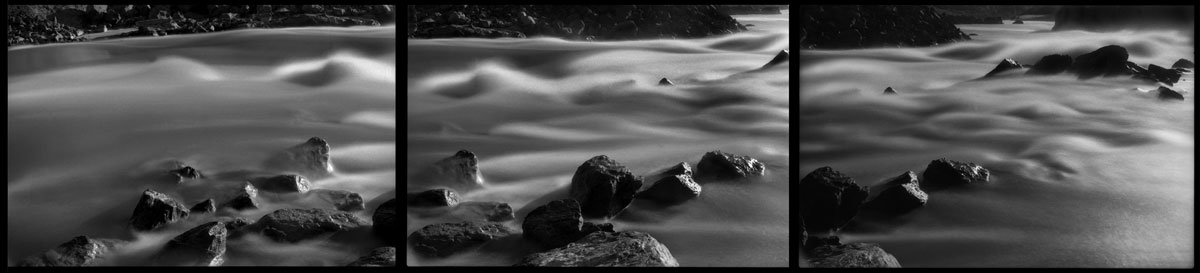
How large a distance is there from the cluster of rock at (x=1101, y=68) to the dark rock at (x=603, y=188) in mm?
1478

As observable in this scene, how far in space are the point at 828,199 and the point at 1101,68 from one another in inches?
48.0

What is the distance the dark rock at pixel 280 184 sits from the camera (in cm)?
338

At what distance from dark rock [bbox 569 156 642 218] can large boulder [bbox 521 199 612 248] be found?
41 mm

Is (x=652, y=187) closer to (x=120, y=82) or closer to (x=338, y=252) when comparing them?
(x=338, y=252)

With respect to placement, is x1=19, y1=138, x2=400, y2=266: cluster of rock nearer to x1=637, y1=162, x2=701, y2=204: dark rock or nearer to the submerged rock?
x1=637, y1=162, x2=701, y2=204: dark rock

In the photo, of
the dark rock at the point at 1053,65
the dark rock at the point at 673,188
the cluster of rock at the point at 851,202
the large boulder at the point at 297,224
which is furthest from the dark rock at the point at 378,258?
the dark rock at the point at 1053,65

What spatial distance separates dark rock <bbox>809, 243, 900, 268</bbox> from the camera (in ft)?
10.9

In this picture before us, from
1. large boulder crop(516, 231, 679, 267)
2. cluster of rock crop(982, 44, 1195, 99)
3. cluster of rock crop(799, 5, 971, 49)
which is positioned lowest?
large boulder crop(516, 231, 679, 267)

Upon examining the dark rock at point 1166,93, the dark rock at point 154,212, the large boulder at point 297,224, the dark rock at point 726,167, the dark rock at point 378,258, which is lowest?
the dark rock at point 378,258

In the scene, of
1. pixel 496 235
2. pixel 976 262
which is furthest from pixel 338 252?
pixel 976 262

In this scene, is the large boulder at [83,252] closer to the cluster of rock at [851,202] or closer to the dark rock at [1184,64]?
the cluster of rock at [851,202]

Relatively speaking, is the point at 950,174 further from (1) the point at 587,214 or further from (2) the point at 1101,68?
(1) the point at 587,214

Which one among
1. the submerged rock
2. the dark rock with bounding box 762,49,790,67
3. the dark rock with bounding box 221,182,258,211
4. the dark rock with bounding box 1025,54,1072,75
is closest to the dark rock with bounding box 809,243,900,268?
the dark rock with bounding box 762,49,790,67

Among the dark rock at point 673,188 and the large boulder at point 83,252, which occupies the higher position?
the dark rock at point 673,188
